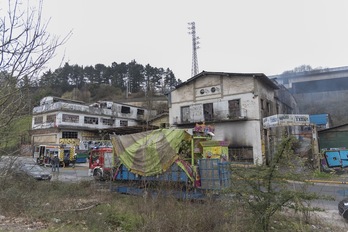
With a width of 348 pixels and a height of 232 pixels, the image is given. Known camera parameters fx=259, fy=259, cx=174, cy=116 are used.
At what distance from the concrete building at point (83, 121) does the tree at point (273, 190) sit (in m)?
30.3

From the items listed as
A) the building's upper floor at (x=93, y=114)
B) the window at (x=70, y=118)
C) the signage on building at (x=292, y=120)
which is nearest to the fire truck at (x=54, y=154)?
the building's upper floor at (x=93, y=114)

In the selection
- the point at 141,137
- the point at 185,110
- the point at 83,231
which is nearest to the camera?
the point at 83,231

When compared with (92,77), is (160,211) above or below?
below

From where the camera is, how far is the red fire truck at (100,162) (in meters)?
15.7

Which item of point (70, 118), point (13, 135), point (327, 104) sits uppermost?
point (327, 104)

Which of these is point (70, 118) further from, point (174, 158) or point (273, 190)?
point (273, 190)

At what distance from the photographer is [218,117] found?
96.1 feet

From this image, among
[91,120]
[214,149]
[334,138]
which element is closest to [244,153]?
[334,138]

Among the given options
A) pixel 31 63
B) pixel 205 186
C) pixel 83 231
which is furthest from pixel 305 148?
pixel 31 63

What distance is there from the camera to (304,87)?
48656 mm

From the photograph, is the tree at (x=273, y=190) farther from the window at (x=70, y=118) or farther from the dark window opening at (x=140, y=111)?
the dark window opening at (x=140, y=111)

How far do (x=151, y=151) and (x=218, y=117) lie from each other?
1996 centimetres

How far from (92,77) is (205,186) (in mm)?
73823

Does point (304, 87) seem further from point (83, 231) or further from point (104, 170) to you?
point (83, 231)
